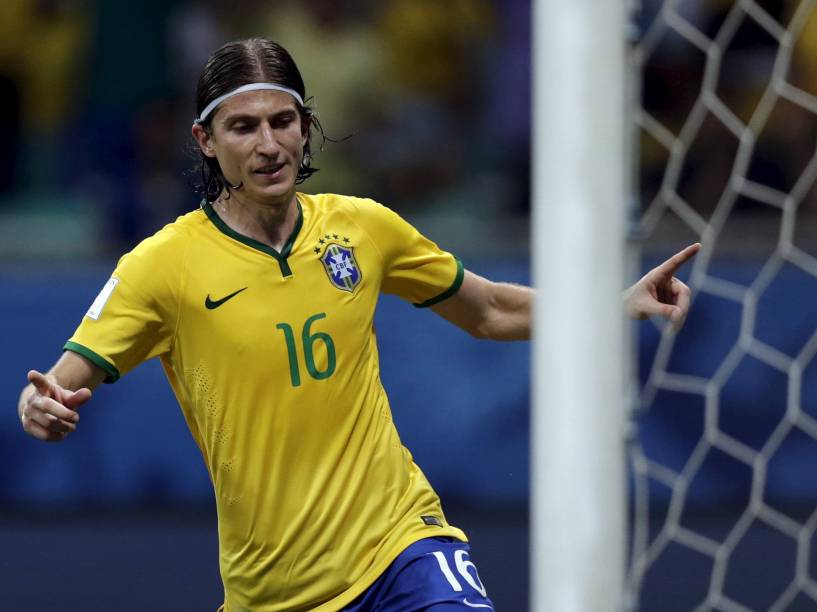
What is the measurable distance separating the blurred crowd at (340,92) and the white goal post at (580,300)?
6.13 m

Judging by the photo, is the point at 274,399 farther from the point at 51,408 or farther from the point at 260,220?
the point at 51,408

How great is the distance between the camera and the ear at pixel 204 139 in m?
→ 3.59

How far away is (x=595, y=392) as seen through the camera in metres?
2.27

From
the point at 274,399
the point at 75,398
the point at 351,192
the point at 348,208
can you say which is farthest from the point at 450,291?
the point at 351,192

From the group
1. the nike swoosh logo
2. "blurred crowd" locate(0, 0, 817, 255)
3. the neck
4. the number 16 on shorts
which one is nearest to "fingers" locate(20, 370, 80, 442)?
the nike swoosh logo

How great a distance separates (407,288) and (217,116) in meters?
0.69

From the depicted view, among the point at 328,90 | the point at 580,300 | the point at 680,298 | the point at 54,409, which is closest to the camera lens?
the point at 580,300

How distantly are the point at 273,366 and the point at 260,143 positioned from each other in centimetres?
51

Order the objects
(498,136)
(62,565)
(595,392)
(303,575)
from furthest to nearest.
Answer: (498,136) < (62,565) < (303,575) < (595,392)

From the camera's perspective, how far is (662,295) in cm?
334

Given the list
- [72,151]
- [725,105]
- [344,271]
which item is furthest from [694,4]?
[344,271]

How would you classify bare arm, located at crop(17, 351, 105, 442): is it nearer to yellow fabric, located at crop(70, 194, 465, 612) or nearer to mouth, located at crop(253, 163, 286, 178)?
yellow fabric, located at crop(70, 194, 465, 612)

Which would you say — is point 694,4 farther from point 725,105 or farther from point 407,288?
point 407,288

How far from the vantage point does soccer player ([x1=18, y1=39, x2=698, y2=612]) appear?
135 inches
